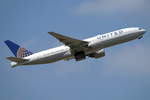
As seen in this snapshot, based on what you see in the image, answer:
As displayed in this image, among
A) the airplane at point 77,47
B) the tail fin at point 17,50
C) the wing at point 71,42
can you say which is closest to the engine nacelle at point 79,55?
the airplane at point 77,47

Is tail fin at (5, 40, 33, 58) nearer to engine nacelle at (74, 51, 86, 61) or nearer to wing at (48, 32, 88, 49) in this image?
wing at (48, 32, 88, 49)

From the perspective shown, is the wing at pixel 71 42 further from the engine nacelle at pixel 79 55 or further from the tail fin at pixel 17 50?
the tail fin at pixel 17 50

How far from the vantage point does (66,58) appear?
6444 cm

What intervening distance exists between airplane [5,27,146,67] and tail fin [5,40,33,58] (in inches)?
34.7

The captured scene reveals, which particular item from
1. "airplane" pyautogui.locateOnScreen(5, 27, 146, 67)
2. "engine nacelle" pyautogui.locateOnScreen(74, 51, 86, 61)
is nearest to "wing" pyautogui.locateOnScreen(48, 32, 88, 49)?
"airplane" pyautogui.locateOnScreen(5, 27, 146, 67)

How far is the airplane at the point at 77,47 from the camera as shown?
6159 centimetres

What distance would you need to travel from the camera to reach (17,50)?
68.0 metres

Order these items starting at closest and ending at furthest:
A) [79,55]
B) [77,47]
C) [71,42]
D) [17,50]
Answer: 1. [71,42]
2. [77,47]
3. [79,55]
4. [17,50]

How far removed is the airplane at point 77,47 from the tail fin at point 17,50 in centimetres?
88

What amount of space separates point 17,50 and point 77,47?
38.3ft

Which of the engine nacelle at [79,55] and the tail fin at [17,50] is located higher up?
the tail fin at [17,50]

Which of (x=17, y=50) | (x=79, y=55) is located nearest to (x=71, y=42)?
(x=79, y=55)

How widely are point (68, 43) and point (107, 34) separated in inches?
262

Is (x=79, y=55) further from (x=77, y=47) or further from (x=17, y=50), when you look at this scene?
(x=17, y=50)
